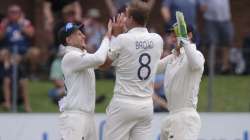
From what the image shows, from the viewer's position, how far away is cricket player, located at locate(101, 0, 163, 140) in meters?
12.2

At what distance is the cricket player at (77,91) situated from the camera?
12375mm

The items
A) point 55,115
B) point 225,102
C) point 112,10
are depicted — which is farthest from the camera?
point 112,10

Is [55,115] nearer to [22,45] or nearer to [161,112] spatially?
[161,112]

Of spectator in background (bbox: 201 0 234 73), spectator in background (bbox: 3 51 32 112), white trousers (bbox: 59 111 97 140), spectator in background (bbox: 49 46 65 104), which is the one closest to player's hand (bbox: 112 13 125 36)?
white trousers (bbox: 59 111 97 140)

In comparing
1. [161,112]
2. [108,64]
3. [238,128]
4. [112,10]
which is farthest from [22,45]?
[108,64]

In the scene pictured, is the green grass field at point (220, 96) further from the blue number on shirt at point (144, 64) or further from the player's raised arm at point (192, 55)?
the blue number on shirt at point (144, 64)

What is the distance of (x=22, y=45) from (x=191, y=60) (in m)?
7.49

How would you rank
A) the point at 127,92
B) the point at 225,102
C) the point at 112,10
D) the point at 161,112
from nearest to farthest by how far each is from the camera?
the point at 127,92
the point at 161,112
the point at 225,102
the point at 112,10

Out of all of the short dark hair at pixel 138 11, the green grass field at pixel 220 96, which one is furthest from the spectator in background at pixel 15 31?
the short dark hair at pixel 138 11

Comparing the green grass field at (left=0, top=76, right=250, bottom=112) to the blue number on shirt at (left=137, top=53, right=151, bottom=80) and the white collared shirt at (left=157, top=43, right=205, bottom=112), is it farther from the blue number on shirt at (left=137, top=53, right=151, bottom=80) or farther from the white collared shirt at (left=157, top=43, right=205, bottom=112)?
the blue number on shirt at (left=137, top=53, right=151, bottom=80)

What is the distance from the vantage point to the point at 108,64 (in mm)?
12492

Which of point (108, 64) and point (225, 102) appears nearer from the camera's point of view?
point (108, 64)

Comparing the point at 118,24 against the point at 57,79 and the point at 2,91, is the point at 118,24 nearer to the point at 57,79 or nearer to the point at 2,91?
the point at 2,91

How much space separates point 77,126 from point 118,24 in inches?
50.6
